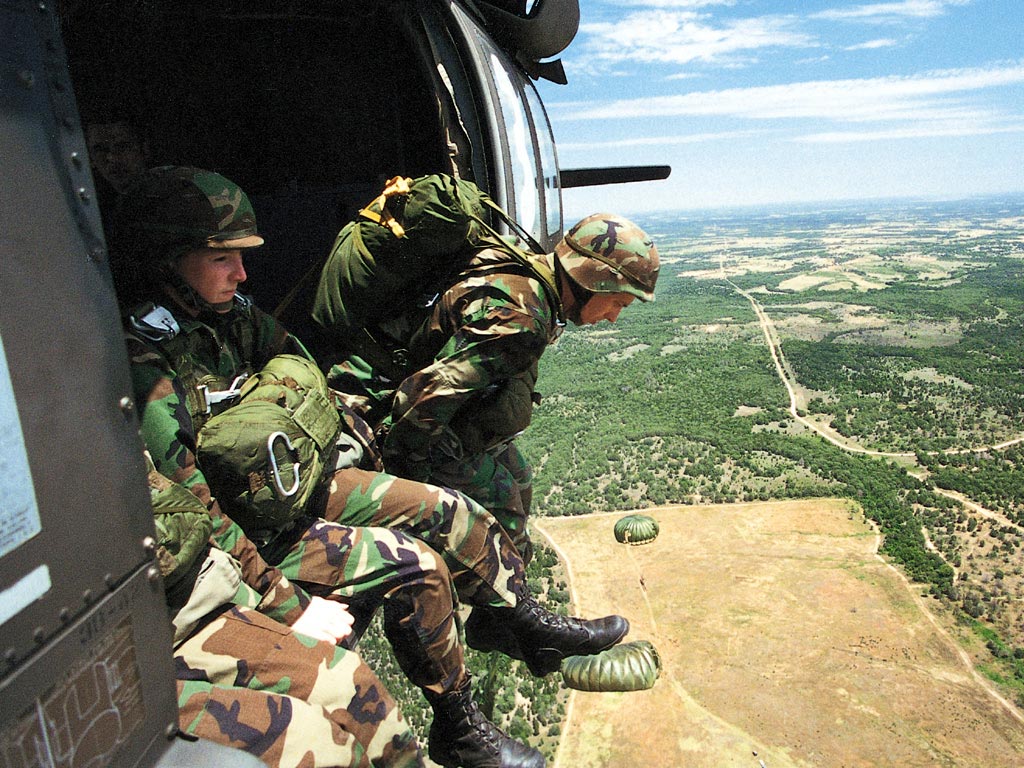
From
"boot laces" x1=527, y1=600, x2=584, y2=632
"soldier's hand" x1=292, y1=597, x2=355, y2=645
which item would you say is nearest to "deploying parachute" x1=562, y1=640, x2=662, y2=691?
"boot laces" x1=527, y1=600, x2=584, y2=632

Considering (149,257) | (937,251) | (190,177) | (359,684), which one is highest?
(190,177)

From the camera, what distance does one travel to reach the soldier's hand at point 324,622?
2174 millimetres

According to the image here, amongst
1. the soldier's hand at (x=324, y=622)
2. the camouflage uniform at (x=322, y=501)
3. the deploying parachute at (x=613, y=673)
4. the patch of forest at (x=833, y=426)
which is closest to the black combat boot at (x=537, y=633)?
the camouflage uniform at (x=322, y=501)

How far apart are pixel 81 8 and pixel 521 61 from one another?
2990 millimetres

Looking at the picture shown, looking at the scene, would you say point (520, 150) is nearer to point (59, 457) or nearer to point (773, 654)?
point (59, 457)

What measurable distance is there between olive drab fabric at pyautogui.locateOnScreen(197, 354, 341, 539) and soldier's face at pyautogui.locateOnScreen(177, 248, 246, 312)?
0.32m

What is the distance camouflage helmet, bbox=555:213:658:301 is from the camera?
329 cm

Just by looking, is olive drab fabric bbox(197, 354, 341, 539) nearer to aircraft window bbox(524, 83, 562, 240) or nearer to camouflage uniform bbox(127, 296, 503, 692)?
camouflage uniform bbox(127, 296, 503, 692)

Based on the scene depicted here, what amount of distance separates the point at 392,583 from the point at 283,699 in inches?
27.4

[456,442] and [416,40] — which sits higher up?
[416,40]

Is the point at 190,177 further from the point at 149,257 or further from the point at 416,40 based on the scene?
the point at 416,40

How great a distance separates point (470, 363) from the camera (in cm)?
300

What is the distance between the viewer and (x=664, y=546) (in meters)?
42.0

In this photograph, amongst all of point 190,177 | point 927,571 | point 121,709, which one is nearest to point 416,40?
point 190,177
